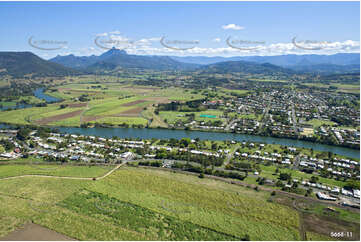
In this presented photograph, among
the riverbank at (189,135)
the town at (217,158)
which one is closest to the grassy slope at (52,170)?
the town at (217,158)

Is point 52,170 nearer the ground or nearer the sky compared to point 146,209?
nearer the sky

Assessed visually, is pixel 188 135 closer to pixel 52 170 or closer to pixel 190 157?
pixel 190 157

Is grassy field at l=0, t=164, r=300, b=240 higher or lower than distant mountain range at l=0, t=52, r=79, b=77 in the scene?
lower

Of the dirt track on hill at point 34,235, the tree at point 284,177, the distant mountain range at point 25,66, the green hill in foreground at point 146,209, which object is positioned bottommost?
the dirt track on hill at point 34,235

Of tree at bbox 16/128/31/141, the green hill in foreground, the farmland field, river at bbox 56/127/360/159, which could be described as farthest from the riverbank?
the green hill in foreground

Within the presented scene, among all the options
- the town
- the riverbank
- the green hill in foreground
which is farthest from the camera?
the riverbank

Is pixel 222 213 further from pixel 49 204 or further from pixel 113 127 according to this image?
pixel 113 127

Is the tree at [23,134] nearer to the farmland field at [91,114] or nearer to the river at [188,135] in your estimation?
the river at [188,135]

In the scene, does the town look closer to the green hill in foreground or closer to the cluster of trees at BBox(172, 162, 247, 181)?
the cluster of trees at BBox(172, 162, 247, 181)

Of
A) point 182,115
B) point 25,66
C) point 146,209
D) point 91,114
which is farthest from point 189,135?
point 25,66
